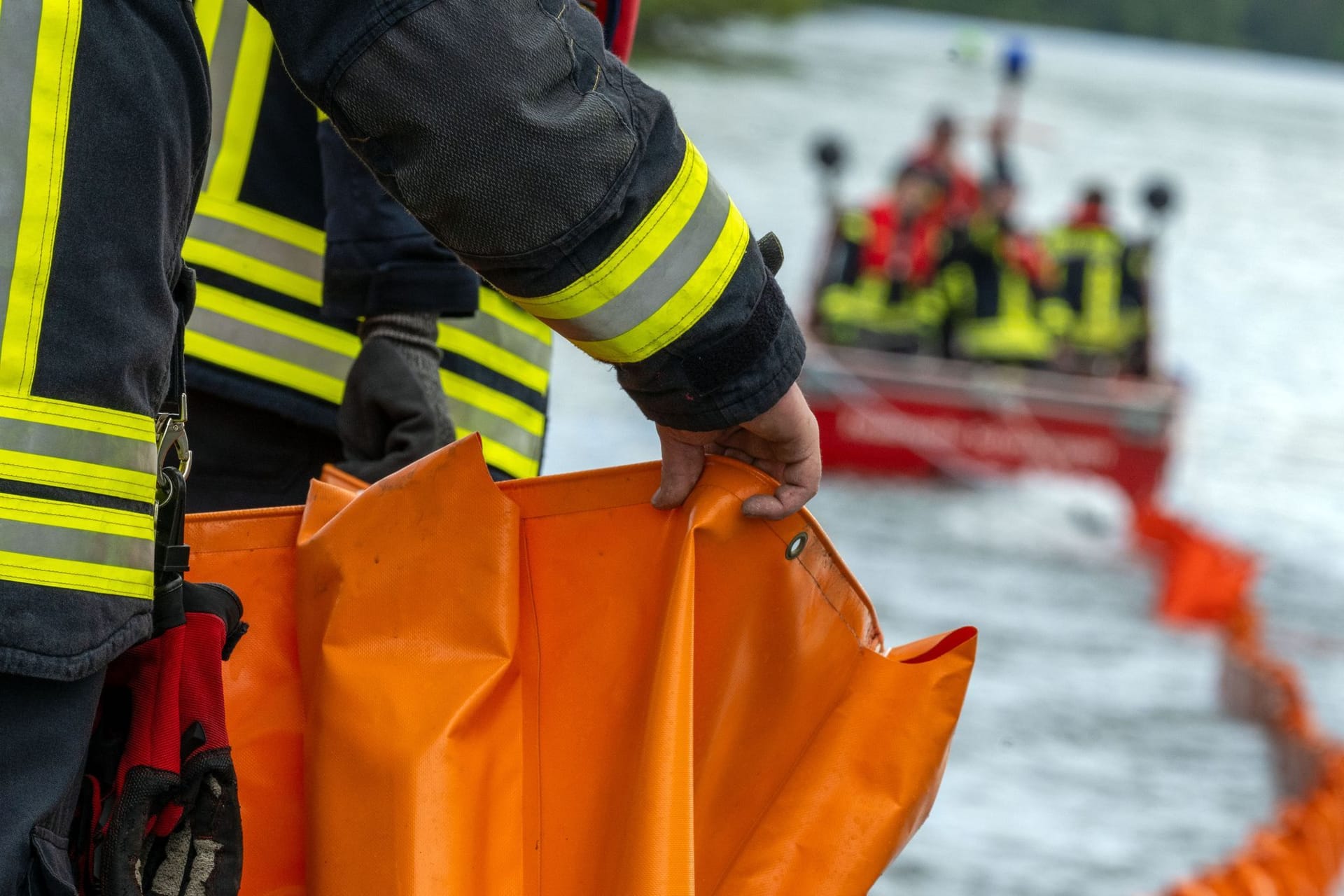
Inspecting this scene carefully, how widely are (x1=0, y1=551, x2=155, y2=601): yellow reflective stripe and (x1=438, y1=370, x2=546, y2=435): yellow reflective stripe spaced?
0.72 metres

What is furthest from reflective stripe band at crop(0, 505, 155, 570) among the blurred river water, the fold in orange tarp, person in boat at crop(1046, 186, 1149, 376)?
person in boat at crop(1046, 186, 1149, 376)

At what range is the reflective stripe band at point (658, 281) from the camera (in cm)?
126

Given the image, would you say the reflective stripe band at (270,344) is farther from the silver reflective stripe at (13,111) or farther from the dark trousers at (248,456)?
the silver reflective stripe at (13,111)

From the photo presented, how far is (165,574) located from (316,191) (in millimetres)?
699

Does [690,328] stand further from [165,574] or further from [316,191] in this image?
[316,191]

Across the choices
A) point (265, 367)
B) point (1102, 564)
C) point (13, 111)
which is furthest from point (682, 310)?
point (1102, 564)

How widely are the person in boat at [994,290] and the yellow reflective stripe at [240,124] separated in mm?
9169

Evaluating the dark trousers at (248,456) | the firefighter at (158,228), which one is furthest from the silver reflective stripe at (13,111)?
the dark trousers at (248,456)

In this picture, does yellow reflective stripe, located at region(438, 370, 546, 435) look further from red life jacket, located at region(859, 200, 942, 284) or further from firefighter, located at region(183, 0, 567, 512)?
red life jacket, located at region(859, 200, 942, 284)

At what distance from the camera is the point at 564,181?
3.96 ft

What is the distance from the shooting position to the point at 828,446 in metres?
10.2

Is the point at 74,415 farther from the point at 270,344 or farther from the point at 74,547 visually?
the point at 270,344

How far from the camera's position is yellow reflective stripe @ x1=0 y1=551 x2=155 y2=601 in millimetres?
1102

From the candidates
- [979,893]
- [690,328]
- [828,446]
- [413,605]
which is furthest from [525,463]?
[828,446]
